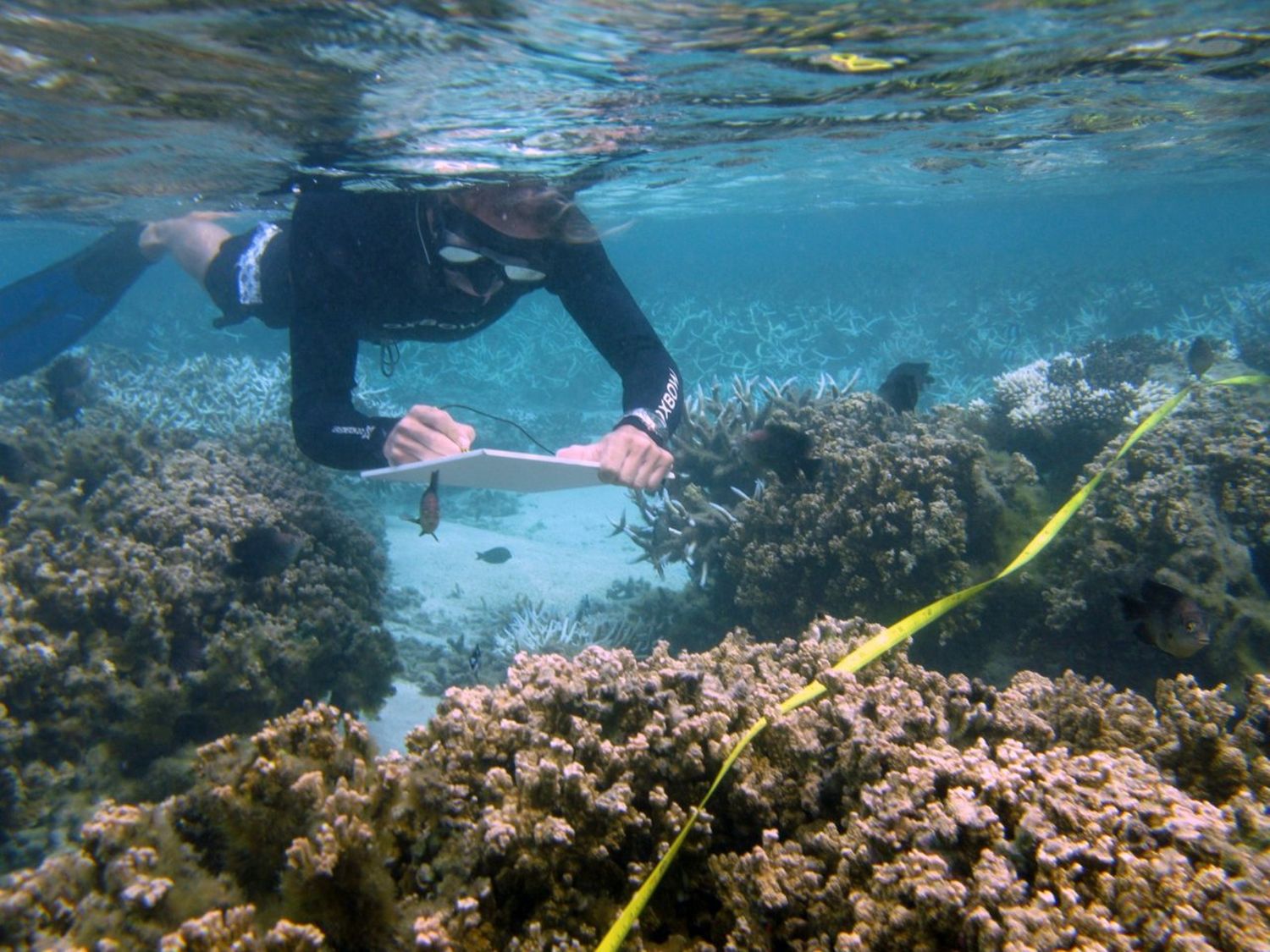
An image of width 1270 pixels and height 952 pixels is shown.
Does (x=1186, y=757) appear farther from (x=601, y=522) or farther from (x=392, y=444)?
(x=601, y=522)

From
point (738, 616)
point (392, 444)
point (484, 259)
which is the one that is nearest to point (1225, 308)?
point (738, 616)

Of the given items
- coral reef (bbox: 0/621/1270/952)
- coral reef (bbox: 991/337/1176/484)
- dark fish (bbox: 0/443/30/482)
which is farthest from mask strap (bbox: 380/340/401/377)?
coral reef (bbox: 991/337/1176/484)

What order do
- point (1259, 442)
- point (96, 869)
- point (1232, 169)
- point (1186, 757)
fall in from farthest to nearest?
1. point (1232, 169)
2. point (1259, 442)
3. point (1186, 757)
4. point (96, 869)

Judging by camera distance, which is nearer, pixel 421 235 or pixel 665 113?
pixel 421 235

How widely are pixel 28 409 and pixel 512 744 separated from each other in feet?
42.7

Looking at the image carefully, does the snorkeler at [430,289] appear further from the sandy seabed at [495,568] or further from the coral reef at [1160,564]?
the coral reef at [1160,564]

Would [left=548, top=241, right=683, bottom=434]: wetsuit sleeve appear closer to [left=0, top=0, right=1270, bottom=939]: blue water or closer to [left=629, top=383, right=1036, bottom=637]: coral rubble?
[left=0, top=0, right=1270, bottom=939]: blue water

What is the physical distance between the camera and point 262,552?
5.12 meters

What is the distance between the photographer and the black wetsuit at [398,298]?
14.8 ft

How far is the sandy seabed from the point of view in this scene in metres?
7.45

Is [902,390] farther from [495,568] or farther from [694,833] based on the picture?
[495,568]

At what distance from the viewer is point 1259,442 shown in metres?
5.20

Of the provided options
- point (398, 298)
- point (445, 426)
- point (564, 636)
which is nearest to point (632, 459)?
point (445, 426)

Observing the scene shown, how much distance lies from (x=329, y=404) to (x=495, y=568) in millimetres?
4980
